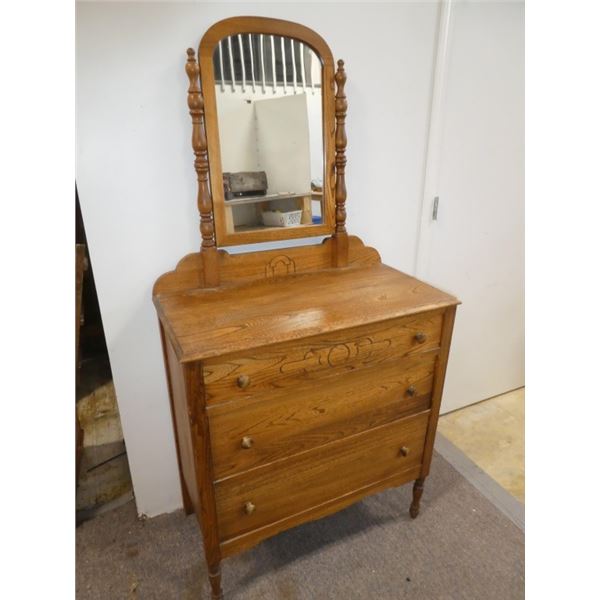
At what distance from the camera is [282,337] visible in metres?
1.03

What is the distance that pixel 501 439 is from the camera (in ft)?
7.15

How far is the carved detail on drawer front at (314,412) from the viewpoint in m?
1.09

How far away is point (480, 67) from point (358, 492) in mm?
1753

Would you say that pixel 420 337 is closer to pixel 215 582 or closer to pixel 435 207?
pixel 435 207

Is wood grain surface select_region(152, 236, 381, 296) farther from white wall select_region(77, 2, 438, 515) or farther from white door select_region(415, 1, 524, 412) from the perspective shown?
white door select_region(415, 1, 524, 412)

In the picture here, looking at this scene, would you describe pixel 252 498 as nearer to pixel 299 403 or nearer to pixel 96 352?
pixel 299 403

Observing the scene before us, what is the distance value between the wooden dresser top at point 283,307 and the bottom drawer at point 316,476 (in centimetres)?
42

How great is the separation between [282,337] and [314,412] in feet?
0.98

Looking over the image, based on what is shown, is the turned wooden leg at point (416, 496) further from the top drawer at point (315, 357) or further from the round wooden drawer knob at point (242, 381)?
the round wooden drawer knob at point (242, 381)

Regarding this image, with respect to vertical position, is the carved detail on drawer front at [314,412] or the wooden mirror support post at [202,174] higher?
the wooden mirror support post at [202,174]

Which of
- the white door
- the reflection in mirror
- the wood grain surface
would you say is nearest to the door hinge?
the white door

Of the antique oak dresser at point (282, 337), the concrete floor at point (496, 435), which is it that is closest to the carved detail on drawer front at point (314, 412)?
the antique oak dresser at point (282, 337)

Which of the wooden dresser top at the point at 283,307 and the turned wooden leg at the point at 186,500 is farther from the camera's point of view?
the turned wooden leg at the point at 186,500
